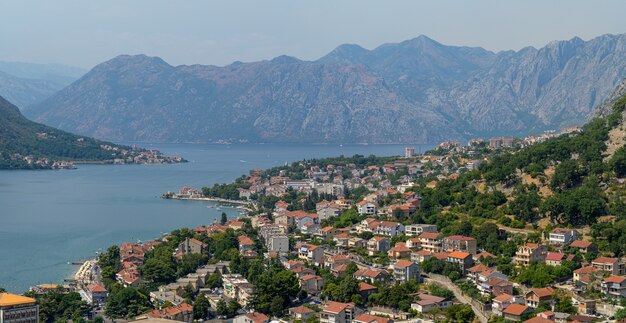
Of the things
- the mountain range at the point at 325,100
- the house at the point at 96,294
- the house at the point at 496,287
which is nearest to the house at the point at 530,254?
the house at the point at 496,287

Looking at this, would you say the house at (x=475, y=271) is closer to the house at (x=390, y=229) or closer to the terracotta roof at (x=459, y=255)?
the terracotta roof at (x=459, y=255)

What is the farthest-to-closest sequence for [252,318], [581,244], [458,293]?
1. [581,244]
2. [458,293]
3. [252,318]

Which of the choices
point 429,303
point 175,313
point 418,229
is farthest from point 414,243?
point 175,313

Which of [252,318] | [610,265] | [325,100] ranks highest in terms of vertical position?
[325,100]

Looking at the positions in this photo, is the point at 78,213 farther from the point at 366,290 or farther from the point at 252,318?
the point at 252,318

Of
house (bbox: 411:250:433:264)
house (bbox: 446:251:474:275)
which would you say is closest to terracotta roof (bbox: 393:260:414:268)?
house (bbox: 411:250:433:264)

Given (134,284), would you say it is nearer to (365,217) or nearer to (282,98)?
(365,217)
